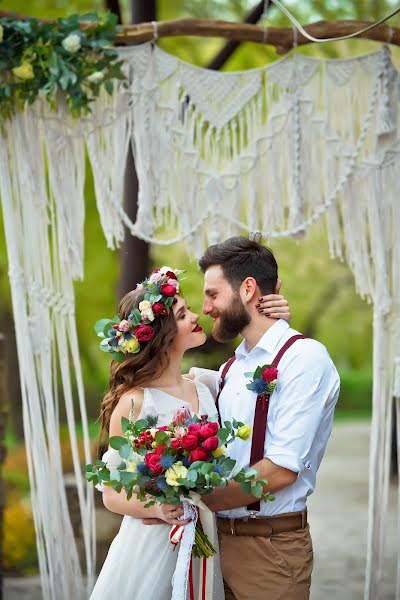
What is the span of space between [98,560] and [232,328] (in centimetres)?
354

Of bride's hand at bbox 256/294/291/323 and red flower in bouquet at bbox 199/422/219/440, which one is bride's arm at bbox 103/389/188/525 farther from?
bride's hand at bbox 256/294/291/323

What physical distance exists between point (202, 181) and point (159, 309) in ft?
3.55

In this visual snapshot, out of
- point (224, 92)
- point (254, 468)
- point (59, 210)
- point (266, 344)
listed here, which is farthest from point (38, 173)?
point (254, 468)

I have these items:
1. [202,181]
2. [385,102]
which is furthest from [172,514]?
[385,102]

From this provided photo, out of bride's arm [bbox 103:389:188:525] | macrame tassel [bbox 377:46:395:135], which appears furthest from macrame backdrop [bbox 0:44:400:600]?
bride's arm [bbox 103:389:188:525]

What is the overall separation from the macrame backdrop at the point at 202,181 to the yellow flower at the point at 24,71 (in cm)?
17

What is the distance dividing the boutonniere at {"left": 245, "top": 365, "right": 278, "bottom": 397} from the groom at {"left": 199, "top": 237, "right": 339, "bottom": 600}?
41 mm

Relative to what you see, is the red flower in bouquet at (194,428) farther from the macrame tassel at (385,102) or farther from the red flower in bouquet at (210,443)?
the macrame tassel at (385,102)

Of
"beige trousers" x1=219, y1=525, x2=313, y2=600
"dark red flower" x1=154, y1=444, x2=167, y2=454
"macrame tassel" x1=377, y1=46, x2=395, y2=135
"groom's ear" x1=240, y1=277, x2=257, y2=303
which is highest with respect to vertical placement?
"macrame tassel" x1=377, y1=46, x2=395, y2=135

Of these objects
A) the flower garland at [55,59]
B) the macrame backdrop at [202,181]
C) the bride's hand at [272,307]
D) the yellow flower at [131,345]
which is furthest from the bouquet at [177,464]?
the flower garland at [55,59]

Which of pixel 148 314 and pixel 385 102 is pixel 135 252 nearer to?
pixel 385 102

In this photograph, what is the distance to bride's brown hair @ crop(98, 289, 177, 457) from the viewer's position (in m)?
2.33

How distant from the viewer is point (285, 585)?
2.18 metres

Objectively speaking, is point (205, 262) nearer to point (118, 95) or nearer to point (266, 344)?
point (266, 344)
